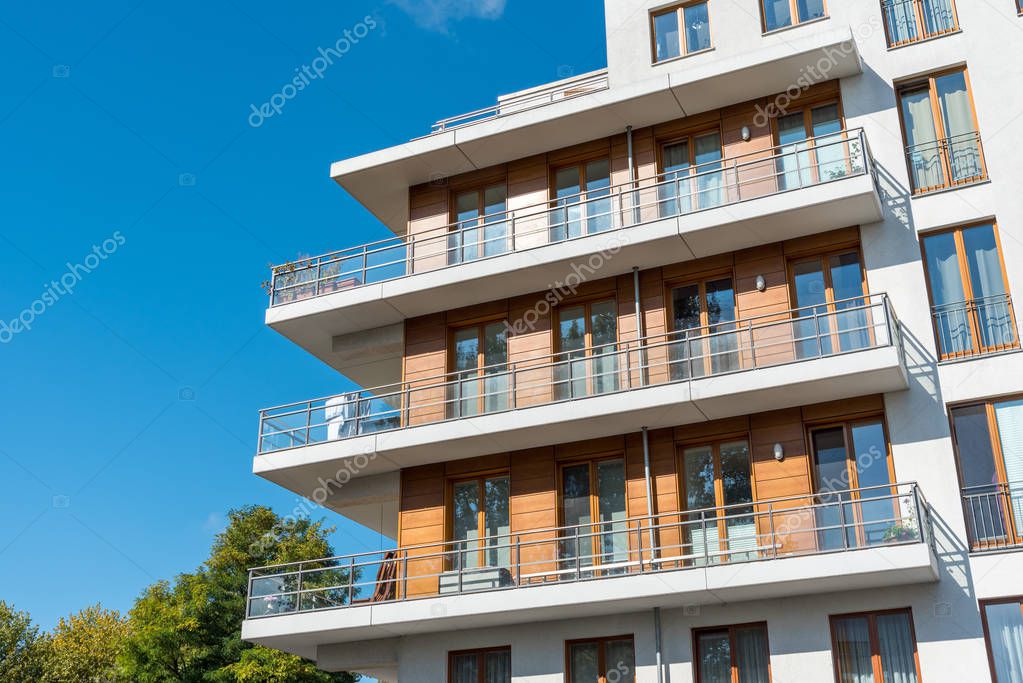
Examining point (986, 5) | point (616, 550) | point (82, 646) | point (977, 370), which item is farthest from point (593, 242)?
point (82, 646)

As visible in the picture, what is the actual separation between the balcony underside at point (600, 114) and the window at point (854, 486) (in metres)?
6.84

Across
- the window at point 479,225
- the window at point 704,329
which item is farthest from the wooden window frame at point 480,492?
the window at point 479,225

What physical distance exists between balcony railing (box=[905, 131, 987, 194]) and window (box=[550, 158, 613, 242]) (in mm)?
5674

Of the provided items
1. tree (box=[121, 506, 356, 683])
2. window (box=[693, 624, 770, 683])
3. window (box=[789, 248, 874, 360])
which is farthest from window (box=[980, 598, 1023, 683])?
tree (box=[121, 506, 356, 683])

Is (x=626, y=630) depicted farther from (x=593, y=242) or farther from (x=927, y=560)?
(x=593, y=242)

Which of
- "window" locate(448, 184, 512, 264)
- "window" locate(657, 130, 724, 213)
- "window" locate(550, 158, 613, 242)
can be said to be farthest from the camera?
"window" locate(448, 184, 512, 264)

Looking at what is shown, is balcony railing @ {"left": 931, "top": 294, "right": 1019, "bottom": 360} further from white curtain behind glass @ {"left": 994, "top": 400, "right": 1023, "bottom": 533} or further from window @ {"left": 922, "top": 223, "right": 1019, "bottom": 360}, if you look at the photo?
white curtain behind glass @ {"left": 994, "top": 400, "right": 1023, "bottom": 533}

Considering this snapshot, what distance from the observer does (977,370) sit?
17469 millimetres

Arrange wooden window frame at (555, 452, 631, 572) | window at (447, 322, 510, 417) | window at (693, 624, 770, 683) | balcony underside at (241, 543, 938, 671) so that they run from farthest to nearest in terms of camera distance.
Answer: window at (447, 322, 510, 417), wooden window frame at (555, 452, 631, 572), window at (693, 624, 770, 683), balcony underside at (241, 543, 938, 671)

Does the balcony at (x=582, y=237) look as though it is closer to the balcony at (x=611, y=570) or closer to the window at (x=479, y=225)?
the window at (x=479, y=225)

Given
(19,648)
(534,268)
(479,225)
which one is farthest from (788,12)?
(19,648)

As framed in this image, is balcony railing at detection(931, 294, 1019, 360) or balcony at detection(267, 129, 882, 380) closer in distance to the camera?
balcony railing at detection(931, 294, 1019, 360)

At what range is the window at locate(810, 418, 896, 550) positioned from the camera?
16.5m

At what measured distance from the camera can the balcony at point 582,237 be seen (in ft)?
62.8
